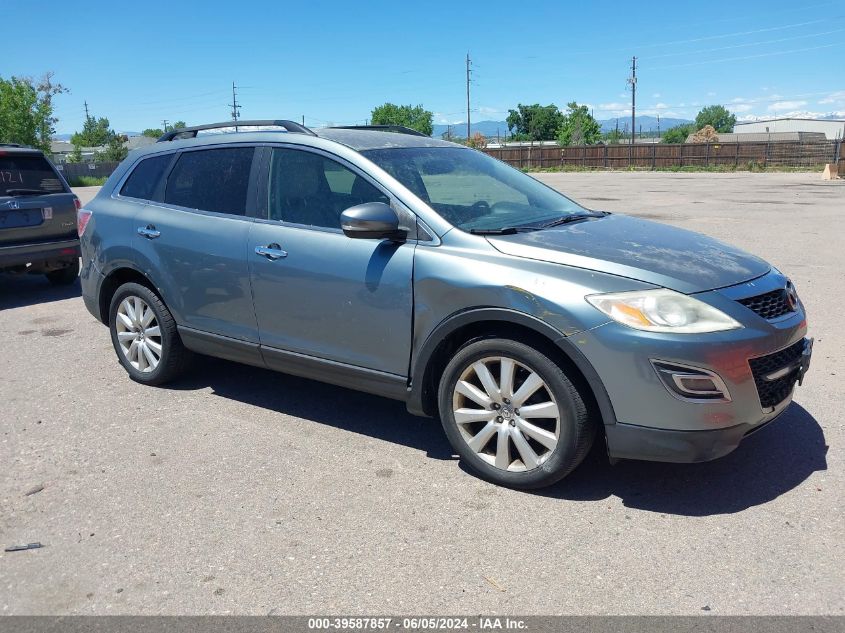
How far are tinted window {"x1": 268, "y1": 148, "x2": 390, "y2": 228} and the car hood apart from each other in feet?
2.97

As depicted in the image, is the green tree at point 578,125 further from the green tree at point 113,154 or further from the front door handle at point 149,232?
the front door handle at point 149,232

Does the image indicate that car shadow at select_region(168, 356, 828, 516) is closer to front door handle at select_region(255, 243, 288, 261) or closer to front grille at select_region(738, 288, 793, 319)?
front grille at select_region(738, 288, 793, 319)

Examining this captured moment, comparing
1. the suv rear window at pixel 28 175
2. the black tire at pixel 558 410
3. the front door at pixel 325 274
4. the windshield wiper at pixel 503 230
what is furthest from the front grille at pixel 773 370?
the suv rear window at pixel 28 175

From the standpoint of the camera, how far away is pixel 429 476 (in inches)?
153

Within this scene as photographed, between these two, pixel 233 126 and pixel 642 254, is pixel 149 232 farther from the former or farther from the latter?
pixel 642 254

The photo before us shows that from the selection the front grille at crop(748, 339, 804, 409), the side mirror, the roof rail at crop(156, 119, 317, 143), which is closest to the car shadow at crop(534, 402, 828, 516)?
the front grille at crop(748, 339, 804, 409)

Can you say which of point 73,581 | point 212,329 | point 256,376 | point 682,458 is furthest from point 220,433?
point 682,458

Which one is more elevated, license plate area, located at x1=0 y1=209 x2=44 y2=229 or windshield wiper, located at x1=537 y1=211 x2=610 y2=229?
license plate area, located at x1=0 y1=209 x2=44 y2=229

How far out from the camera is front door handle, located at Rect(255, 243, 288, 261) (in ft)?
14.1

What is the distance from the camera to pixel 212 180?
16.0ft

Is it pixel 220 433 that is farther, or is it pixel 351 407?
pixel 351 407

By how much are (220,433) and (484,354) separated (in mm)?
1866

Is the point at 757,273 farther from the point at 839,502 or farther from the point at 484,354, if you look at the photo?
the point at 484,354

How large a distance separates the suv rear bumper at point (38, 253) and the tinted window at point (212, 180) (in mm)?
4193
